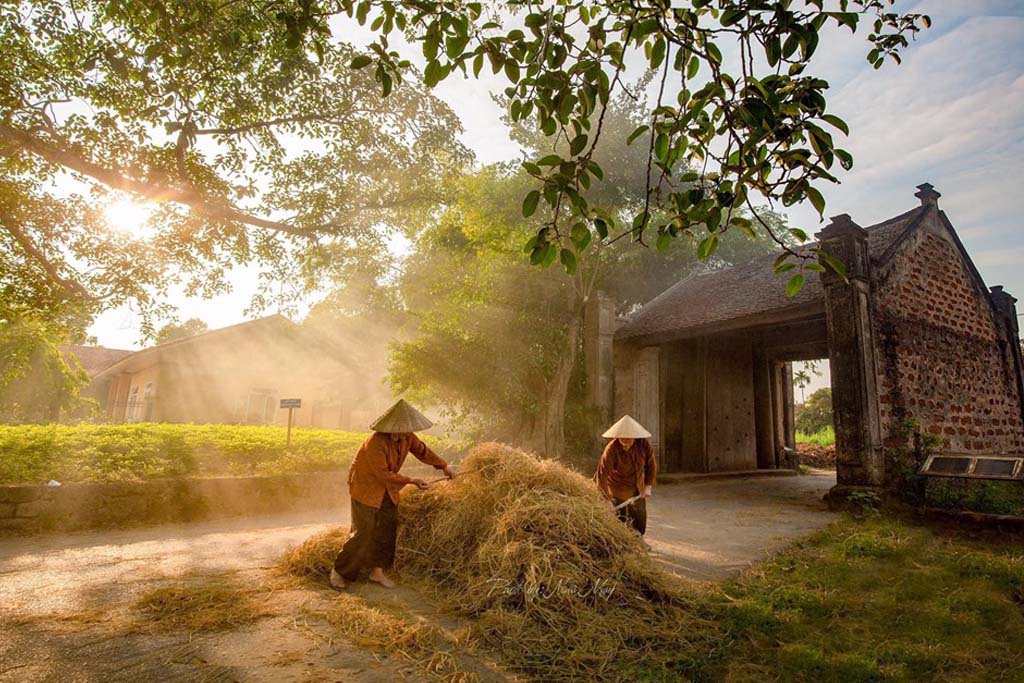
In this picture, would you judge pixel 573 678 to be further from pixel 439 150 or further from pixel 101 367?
pixel 101 367

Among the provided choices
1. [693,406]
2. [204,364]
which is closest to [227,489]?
[693,406]

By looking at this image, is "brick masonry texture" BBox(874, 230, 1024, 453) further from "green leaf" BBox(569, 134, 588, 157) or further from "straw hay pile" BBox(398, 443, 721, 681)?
"green leaf" BBox(569, 134, 588, 157)

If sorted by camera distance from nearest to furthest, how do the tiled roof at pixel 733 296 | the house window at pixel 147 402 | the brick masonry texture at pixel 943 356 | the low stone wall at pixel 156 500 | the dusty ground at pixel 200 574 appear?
the dusty ground at pixel 200 574 < the low stone wall at pixel 156 500 < the brick masonry texture at pixel 943 356 < the tiled roof at pixel 733 296 < the house window at pixel 147 402

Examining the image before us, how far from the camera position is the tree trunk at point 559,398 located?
41.2 feet

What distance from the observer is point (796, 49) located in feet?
5.89

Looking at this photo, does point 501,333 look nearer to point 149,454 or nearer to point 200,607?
point 149,454

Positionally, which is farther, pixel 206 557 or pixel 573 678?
pixel 206 557

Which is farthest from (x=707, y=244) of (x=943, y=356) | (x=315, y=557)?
(x=943, y=356)

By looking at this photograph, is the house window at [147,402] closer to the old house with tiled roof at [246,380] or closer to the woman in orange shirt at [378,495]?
the old house with tiled roof at [246,380]

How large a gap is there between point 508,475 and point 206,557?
367 centimetres

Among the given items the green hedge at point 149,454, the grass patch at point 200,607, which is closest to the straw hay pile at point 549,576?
the grass patch at point 200,607

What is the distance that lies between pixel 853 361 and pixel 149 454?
12433 millimetres

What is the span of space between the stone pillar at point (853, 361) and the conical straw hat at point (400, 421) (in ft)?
24.1

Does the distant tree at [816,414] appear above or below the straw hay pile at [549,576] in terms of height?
above
